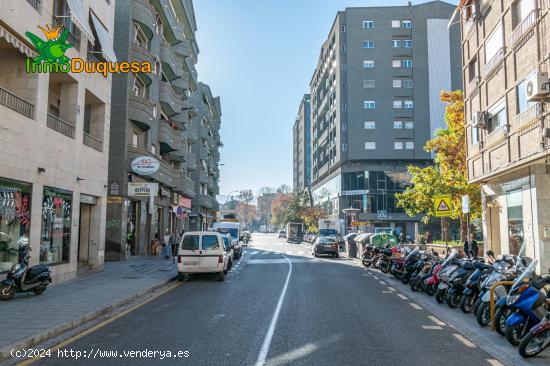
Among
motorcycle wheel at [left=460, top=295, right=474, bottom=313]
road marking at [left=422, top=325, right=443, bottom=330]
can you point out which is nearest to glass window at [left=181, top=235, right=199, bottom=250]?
motorcycle wheel at [left=460, top=295, right=474, bottom=313]

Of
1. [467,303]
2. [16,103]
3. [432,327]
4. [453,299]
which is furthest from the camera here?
[16,103]

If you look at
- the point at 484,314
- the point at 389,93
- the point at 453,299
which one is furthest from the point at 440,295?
the point at 389,93

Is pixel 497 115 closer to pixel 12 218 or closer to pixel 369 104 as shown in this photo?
pixel 12 218

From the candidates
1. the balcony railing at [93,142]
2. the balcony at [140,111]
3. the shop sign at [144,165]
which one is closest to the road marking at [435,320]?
the balcony railing at [93,142]

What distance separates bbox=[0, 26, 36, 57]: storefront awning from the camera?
38.3 ft

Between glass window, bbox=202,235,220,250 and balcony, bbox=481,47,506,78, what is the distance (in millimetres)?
13270

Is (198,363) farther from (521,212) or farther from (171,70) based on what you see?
(171,70)

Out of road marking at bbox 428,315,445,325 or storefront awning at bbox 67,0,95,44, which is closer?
road marking at bbox 428,315,445,325

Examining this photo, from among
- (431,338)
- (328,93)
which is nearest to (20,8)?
(431,338)

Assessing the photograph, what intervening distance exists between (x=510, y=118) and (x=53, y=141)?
54.1 feet

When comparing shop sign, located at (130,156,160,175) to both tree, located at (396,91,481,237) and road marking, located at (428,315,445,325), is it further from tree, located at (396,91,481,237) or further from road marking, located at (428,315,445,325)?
tree, located at (396,91,481,237)

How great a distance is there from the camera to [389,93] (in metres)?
69.0

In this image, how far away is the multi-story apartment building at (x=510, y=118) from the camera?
1548cm

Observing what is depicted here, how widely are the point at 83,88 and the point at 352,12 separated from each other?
59882 mm
